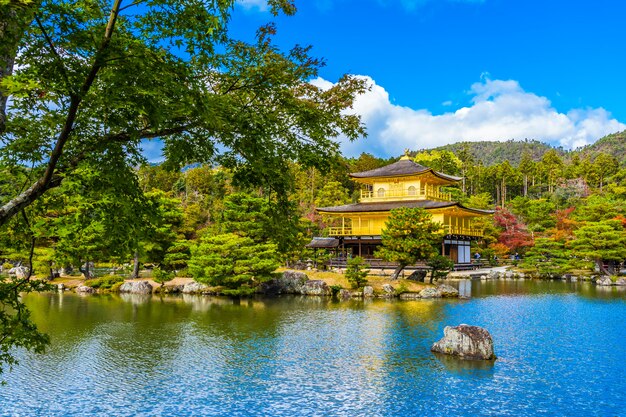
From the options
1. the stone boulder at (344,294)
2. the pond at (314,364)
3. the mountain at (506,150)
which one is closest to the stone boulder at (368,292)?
the stone boulder at (344,294)

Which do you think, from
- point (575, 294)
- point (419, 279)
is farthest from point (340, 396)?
point (575, 294)

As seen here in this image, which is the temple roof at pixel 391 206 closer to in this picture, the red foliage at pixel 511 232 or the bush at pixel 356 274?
the red foliage at pixel 511 232

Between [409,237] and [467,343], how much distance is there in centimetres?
1261

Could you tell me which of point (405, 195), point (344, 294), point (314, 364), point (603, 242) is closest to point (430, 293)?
point (344, 294)

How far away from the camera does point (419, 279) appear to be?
86.5ft

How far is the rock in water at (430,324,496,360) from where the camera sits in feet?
37.8

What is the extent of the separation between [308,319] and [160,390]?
8006 mm

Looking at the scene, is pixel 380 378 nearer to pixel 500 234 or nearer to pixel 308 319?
pixel 308 319

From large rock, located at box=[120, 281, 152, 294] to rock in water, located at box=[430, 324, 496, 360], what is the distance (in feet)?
57.6

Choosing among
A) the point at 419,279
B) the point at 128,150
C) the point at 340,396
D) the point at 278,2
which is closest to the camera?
the point at 128,150

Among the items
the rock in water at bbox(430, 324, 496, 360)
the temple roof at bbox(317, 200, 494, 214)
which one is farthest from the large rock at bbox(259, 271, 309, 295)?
the rock in water at bbox(430, 324, 496, 360)

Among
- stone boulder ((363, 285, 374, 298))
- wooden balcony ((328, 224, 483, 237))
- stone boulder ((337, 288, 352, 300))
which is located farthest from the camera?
wooden balcony ((328, 224, 483, 237))

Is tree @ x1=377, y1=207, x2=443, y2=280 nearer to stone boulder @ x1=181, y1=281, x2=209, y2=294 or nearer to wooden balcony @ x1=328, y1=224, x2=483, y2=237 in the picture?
stone boulder @ x1=181, y1=281, x2=209, y2=294

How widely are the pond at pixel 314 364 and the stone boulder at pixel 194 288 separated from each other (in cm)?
509
